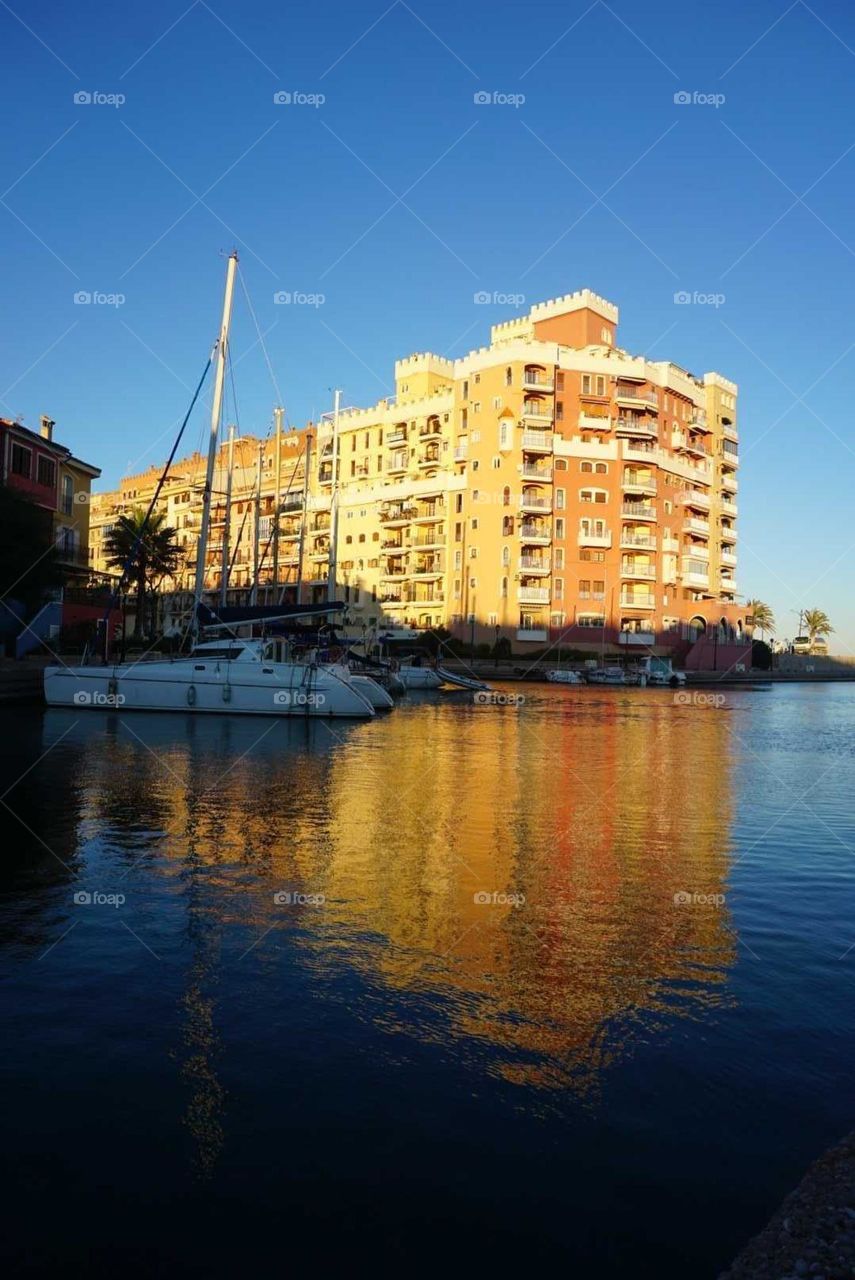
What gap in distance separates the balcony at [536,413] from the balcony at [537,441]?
1.16 meters

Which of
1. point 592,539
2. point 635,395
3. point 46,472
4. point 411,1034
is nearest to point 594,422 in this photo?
point 635,395

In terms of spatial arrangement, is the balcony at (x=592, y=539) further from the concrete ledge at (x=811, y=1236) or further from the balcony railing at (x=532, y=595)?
the concrete ledge at (x=811, y=1236)

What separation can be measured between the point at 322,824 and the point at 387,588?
87.7m

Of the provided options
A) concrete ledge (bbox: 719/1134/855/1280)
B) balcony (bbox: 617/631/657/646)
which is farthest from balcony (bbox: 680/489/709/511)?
concrete ledge (bbox: 719/1134/855/1280)

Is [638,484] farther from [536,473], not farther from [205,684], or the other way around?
[205,684]

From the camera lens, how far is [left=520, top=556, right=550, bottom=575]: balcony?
92.1 meters

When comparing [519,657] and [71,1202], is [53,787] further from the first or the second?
[519,657]

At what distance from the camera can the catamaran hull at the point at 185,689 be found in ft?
123

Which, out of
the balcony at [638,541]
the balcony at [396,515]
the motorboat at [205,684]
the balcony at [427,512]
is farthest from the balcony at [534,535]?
the motorboat at [205,684]

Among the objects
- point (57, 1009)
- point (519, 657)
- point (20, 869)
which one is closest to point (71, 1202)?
point (57, 1009)

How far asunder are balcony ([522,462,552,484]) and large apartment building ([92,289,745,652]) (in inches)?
6.5

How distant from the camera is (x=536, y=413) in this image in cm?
9300

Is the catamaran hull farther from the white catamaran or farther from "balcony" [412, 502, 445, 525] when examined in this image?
"balcony" [412, 502, 445, 525]

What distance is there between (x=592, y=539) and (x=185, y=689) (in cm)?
6245
